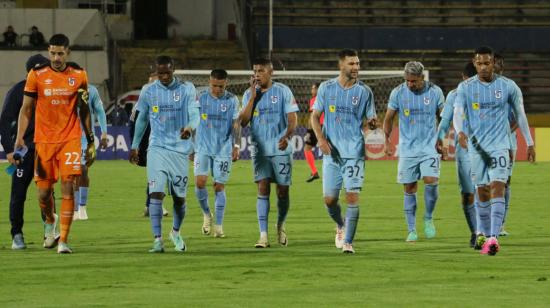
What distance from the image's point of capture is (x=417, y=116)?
16766 mm

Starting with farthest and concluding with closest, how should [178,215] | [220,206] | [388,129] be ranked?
[220,206], [388,129], [178,215]

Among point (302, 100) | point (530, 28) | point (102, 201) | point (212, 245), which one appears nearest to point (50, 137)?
point (212, 245)

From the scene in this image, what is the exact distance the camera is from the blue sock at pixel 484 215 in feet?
47.2

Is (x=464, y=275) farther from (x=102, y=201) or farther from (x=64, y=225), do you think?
(x=102, y=201)

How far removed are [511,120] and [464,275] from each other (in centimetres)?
431

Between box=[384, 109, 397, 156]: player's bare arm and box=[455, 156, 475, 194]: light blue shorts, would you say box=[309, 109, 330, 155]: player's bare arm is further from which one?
box=[455, 156, 475, 194]: light blue shorts

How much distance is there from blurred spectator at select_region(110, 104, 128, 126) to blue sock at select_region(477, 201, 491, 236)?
27415mm

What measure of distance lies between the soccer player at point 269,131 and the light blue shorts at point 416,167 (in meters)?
1.97

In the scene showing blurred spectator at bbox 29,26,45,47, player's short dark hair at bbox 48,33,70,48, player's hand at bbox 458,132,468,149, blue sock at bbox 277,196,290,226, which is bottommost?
blue sock at bbox 277,196,290,226

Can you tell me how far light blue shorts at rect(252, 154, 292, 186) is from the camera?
50.2 ft

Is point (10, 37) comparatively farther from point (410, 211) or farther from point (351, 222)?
point (351, 222)

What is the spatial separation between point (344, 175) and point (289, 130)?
1.48 metres

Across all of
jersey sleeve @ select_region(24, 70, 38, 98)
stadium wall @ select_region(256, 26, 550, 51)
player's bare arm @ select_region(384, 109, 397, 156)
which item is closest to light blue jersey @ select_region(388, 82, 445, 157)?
player's bare arm @ select_region(384, 109, 397, 156)

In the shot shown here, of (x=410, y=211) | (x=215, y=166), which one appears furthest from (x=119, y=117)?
(x=410, y=211)
